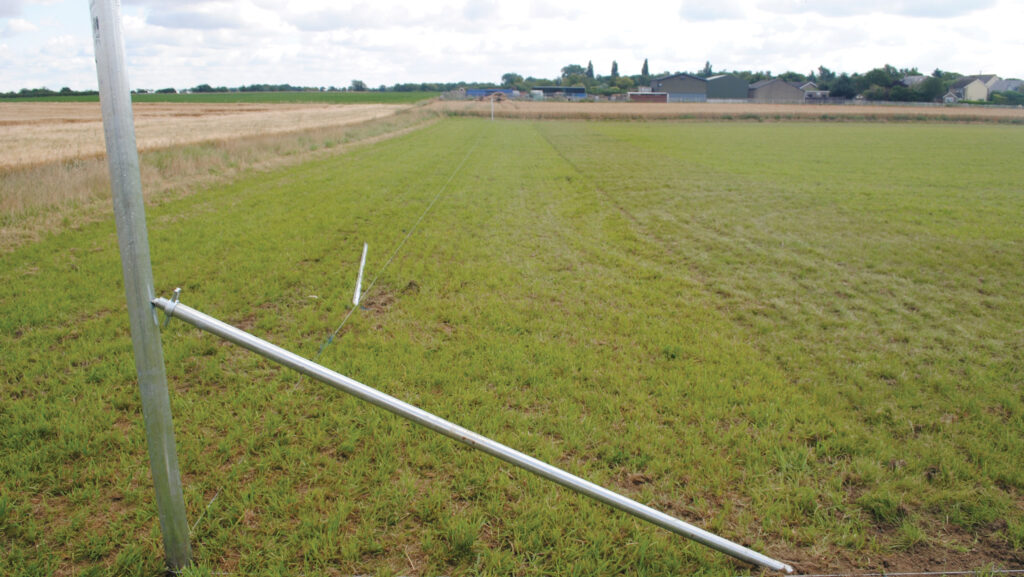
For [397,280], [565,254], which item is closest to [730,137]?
[565,254]

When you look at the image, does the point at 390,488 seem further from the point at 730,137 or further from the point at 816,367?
the point at 730,137

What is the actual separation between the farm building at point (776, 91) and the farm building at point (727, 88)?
2.33 m

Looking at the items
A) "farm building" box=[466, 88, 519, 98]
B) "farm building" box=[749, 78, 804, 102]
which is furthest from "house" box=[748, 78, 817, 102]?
"farm building" box=[466, 88, 519, 98]

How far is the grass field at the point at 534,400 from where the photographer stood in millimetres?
3023

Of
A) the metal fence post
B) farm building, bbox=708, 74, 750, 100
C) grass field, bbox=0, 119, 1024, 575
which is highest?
farm building, bbox=708, 74, 750, 100

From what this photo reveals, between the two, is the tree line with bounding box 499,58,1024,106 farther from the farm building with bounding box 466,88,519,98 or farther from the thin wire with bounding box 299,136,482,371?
the thin wire with bounding box 299,136,482,371

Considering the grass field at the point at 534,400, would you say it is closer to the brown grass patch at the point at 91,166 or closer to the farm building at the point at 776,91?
the brown grass patch at the point at 91,166

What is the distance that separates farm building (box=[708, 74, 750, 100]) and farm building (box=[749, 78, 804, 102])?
2326 millimetres

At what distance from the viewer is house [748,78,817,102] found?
101 m

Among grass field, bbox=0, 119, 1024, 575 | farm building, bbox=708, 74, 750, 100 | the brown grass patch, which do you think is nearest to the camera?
grass field, bbox=0, 119, 1024, 575

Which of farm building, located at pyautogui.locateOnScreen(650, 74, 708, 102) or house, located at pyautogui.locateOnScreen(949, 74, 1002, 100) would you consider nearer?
house, located at pyautogui.locateOnScreen(949, 74, 1002, 100)

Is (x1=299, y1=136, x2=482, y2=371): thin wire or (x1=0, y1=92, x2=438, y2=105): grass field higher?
(x1=0, y1=92, x2=438, y2=105): grass field

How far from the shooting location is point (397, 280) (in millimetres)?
7465

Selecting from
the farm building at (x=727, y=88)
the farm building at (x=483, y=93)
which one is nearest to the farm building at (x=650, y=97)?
the farm building at (x=727, y=88)
